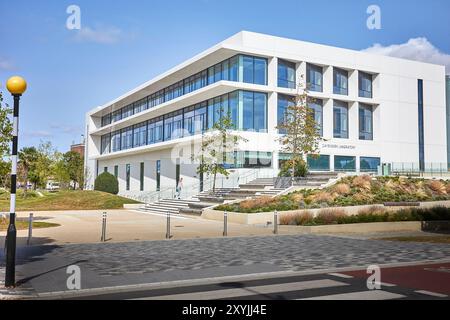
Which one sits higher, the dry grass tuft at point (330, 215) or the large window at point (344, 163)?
the large window at point (344, 163)

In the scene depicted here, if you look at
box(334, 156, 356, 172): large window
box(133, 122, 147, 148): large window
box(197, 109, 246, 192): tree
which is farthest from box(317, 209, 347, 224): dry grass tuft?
box(133, 122, 147, 148): large window

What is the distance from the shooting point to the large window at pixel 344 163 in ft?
145

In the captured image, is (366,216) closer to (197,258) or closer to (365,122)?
(197,258)

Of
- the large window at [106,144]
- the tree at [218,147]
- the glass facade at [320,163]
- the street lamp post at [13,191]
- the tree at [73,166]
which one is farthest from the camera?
the tree at [73,166]

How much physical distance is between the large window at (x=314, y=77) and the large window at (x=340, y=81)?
192 cm

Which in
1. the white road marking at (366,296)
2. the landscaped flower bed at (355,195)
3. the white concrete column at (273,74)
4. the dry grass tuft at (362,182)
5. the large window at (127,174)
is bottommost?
the white road marking at (366,296)

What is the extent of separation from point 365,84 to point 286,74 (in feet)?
34.6

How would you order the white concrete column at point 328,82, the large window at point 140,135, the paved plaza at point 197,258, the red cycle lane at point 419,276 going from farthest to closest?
the large window at point 140,135 → the white concrete column at point 328,82 → the paved plaza at point 197,258 → the red cycle lane at point 419,276

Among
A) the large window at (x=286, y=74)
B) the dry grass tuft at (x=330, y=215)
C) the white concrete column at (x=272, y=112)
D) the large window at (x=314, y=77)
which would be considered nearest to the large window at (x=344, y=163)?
the large window at (x=314, y=77)

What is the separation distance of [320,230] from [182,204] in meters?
17.0

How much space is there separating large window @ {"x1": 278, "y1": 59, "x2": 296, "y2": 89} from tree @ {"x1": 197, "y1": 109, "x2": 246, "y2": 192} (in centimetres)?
806

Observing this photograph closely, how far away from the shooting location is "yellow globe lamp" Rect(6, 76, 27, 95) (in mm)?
8688

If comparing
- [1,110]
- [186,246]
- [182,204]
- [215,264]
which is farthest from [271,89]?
[215,264]

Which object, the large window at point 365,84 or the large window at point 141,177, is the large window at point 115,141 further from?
the large window at point 365,84
